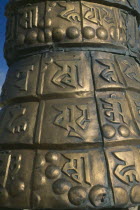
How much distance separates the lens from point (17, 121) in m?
1.19

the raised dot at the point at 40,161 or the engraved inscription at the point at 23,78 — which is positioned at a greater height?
the engraved inscription at the point at 23,78

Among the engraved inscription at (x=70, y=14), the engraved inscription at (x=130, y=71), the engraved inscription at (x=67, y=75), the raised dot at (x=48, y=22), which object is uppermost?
the engraved inscription at (x=70, y=14)

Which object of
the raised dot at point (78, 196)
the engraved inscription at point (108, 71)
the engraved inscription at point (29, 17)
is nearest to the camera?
the raised dot at point (78, 196)

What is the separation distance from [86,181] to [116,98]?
38cm

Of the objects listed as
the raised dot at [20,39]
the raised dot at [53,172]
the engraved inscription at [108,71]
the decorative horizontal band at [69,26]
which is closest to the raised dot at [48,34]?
the decorative horizontal band at [69,26]

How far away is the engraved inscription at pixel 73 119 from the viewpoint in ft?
3.64

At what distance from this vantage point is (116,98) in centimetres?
120

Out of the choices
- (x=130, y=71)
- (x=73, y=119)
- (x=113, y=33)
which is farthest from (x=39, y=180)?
(x=113, y=33)

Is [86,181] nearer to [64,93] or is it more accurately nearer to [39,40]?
[64,93]

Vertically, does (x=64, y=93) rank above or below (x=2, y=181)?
above

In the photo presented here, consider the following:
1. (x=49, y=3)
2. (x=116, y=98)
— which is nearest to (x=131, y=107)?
(x=116, y=98)

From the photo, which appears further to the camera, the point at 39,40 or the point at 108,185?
the point at 39,40

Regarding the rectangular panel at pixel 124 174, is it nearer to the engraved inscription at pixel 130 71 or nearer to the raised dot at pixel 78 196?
the raised dot at pixel 78 196

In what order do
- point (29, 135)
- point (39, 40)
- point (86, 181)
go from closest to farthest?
1. point (86, 181)
2. point (29, 135)
3. point (39, 40)
